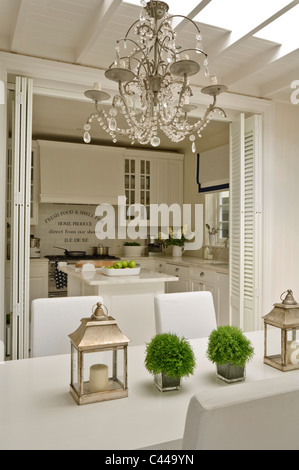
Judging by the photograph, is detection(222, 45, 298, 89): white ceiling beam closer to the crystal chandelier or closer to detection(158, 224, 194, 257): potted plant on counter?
the crystal chandelier

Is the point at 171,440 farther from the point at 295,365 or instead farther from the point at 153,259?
the point at 153,259

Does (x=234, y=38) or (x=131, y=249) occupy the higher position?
(x=234, y=38)

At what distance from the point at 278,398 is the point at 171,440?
1.01ft

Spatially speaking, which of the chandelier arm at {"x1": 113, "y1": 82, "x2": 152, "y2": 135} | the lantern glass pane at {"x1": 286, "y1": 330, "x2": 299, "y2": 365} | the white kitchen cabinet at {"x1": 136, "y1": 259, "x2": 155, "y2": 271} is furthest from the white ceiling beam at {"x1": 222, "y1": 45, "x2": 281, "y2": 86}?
the white kitchen cabinet at {"x1": 136, "y1": 259, "x2": 155, "y2": 271}

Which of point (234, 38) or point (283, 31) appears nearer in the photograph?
point (234, 38)

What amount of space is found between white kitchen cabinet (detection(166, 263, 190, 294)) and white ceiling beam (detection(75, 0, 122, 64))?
2.72 m

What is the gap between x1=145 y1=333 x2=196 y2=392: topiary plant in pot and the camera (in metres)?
1.15

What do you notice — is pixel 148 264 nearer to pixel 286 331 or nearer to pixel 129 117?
pixel 129 117

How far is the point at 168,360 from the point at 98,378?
224 mm

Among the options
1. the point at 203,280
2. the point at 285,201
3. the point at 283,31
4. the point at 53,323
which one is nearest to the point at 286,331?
the point at 53,323

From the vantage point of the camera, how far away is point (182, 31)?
2475 millimetres

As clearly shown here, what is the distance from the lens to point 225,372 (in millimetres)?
1285

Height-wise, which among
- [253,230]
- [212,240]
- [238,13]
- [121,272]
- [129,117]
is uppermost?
[238,13]

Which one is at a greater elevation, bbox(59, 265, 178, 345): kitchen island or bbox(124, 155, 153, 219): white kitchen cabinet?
bbox(124, 155, 153, 219): white kitchen cabinet
